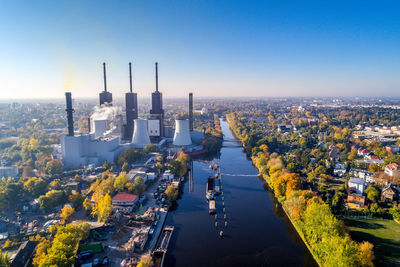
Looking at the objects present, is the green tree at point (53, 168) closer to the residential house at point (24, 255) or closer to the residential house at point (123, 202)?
the residential house at point (123, 202)

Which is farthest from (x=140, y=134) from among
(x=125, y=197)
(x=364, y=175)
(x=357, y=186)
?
(x=364, y=175)

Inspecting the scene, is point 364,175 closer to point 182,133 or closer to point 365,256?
point 365,256

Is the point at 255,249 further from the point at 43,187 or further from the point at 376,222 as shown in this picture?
the point at 43,187

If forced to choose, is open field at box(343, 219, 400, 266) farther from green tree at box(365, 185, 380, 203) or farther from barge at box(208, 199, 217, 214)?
barge at box(208, 199, 217, 214)

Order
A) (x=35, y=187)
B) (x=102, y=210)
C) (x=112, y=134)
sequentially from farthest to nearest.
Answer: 1. (x=112, y=134)
2. (x=35, y=187)
3. (x=102, y=210)

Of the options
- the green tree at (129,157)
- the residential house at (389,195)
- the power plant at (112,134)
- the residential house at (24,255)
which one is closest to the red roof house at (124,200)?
the residential house at (24,255)

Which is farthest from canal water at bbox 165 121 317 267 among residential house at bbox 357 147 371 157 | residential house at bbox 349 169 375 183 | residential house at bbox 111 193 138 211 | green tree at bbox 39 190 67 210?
residential house at bbox 357 147 371 157
